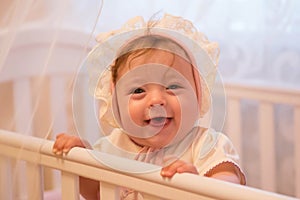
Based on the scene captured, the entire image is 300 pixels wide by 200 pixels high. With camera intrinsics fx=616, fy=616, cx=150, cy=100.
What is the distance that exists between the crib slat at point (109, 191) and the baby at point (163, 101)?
93mm

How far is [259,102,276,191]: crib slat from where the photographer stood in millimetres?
1556

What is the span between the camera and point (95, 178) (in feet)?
3.09

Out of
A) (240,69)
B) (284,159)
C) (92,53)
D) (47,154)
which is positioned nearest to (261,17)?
(240,69)

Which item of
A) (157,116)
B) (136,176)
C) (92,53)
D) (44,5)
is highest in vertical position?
(44,5)

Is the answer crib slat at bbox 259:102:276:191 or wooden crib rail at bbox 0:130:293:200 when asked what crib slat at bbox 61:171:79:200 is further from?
crib slat at bbox 259:102:276:191

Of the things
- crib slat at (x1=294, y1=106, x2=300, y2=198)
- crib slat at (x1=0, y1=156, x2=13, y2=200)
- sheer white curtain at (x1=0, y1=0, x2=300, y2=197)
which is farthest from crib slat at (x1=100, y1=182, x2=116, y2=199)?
crib slat at (x1=294, y1=106, x2=300, y2=198)

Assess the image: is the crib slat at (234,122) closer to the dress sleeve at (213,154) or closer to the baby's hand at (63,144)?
the dress sleeve at (213,154)

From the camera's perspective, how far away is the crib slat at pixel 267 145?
1556 mm

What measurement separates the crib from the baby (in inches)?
2.5

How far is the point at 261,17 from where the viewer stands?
1.54m

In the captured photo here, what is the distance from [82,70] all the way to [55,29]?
0.33ft

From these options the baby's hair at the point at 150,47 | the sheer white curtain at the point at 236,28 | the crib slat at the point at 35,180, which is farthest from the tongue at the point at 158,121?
the sheer white curtain at the point at 236,28

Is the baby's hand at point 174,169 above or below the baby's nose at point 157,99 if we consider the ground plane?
below

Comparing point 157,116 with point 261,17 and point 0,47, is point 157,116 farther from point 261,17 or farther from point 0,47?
point 261,17
